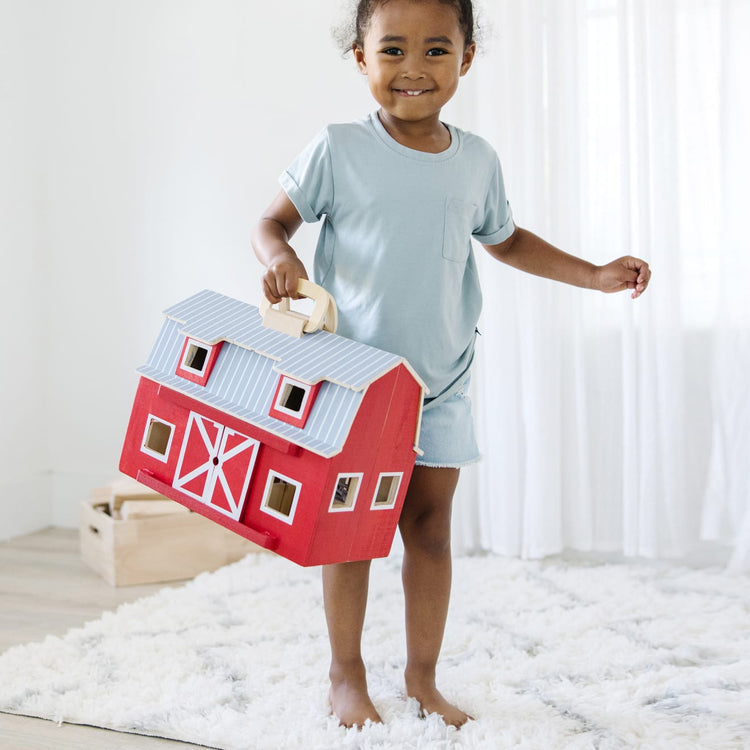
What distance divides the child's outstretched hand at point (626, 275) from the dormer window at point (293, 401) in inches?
19.3

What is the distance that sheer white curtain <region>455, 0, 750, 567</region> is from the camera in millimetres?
1924

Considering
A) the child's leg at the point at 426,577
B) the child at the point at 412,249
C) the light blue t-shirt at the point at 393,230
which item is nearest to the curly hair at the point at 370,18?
the child at the point at 412,249

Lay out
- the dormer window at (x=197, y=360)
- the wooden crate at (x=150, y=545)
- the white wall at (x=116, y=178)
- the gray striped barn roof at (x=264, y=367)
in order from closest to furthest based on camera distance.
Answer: the gray striped barn roof at (x=264, y=367) < the dormer window at (x=197, y=360) < the wooden crate at (x=150, y=545) < the white wall at (x=116, y=178)

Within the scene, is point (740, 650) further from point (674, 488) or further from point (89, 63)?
point (89, 63)

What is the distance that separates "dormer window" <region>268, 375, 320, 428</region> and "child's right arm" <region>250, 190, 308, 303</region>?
0.35 ft

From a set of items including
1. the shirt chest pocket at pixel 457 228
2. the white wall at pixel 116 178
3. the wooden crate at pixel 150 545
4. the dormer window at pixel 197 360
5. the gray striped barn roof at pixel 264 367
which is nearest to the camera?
the gray striped barn roof at pixel 264 367

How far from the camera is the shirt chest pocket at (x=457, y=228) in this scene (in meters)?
1.19

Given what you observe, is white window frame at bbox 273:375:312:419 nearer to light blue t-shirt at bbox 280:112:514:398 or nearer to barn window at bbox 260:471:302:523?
barn window at bbox 260:471:302:523

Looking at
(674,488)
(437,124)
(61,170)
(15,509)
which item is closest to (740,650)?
(674,488)

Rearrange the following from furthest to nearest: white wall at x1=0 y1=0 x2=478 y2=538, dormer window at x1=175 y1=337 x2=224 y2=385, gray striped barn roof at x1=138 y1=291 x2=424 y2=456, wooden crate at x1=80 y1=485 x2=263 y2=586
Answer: white wall at x1=0 y1=0 x2=478 y2=538 < wooden crate at x1=80 y1=485 x2=263 y2=586 < dormer window at x1=175 y1=337 x2=224 y2=385 < gray striped barn roof at x1=138 y1=291 x2=424 y2=456

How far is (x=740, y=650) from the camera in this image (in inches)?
59.4

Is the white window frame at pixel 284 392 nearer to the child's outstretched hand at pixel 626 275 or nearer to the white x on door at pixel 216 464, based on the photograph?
Answer: the white x on door at pixel 216 464

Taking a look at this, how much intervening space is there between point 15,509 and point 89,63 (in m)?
1.14

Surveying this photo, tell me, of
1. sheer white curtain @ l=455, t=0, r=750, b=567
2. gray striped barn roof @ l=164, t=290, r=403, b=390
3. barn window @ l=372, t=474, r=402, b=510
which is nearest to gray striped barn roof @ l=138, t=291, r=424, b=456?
gray striped barn roof @ l=164, t=290, r=403, b=390
